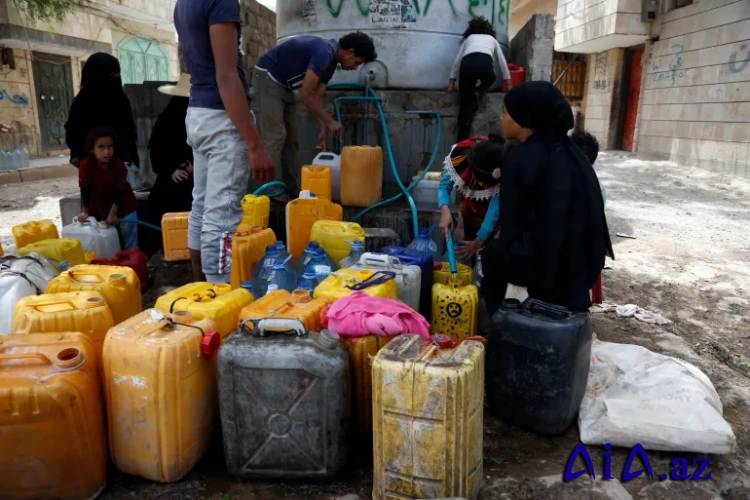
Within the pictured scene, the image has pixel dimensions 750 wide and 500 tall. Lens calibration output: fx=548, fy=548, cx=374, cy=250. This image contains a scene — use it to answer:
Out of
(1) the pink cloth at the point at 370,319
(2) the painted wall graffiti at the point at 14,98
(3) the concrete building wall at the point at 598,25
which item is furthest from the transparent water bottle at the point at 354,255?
(2) the painted wall graffiti at the point at 14,98

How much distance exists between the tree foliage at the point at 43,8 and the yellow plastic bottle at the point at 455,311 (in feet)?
41.7

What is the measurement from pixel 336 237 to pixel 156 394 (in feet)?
6.41

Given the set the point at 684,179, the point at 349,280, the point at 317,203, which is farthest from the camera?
the point at 684,179

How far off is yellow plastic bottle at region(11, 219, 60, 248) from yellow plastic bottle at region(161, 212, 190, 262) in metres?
0.83

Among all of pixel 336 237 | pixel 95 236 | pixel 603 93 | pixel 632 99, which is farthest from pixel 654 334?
pixel 603 93

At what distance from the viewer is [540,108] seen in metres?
2.59

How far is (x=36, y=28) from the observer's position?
550 inches

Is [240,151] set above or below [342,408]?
above

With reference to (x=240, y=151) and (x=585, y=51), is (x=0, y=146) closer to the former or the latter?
(x=240, y=151)

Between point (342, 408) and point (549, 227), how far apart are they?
123 cm

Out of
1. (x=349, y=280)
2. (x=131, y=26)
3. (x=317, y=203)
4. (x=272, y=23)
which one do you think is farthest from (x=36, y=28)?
(x=349, y=280)

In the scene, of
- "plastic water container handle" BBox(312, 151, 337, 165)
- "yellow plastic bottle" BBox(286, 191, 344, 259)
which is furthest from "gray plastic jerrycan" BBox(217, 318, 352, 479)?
"plastic water container handle" BBox(312, 151, 337, 165)

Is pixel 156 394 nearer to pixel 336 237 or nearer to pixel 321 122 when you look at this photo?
pixel 336 237

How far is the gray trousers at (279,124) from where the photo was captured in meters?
5.58
